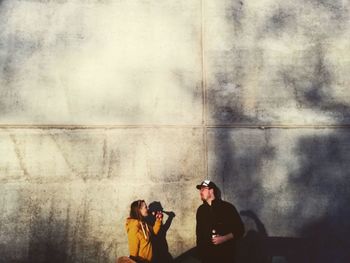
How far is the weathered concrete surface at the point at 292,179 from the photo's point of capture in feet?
14.8

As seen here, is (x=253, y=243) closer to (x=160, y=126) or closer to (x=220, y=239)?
(x=220, y=239)

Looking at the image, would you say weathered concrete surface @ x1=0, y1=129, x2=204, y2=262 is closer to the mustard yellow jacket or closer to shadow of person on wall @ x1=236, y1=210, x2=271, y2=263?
the mustard yellow jacket

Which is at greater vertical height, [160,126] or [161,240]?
[160,126]

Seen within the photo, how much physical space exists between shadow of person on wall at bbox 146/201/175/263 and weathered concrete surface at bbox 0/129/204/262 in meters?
0.07

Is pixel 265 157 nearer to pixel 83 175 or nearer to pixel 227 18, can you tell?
A: pixel 227 18

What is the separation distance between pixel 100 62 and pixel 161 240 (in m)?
2.67

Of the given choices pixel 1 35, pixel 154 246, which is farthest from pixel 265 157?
pixel 1 35

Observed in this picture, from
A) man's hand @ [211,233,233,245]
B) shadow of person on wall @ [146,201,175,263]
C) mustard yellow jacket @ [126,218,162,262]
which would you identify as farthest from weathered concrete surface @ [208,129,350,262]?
mustard yellow jacket @ [126,218,162,262]

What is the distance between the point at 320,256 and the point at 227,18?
143 inches

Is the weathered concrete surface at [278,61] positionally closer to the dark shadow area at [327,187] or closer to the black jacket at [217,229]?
the dark shadow area at [327,187]

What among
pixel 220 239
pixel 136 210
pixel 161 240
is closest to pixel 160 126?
pixel 136 210

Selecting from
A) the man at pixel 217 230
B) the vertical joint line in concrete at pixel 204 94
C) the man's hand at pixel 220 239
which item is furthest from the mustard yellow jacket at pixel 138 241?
the vertical joint line in concrete at pixel 204 94

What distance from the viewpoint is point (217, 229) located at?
13.0ft

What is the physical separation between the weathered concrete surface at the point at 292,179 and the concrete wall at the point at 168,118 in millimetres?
14
